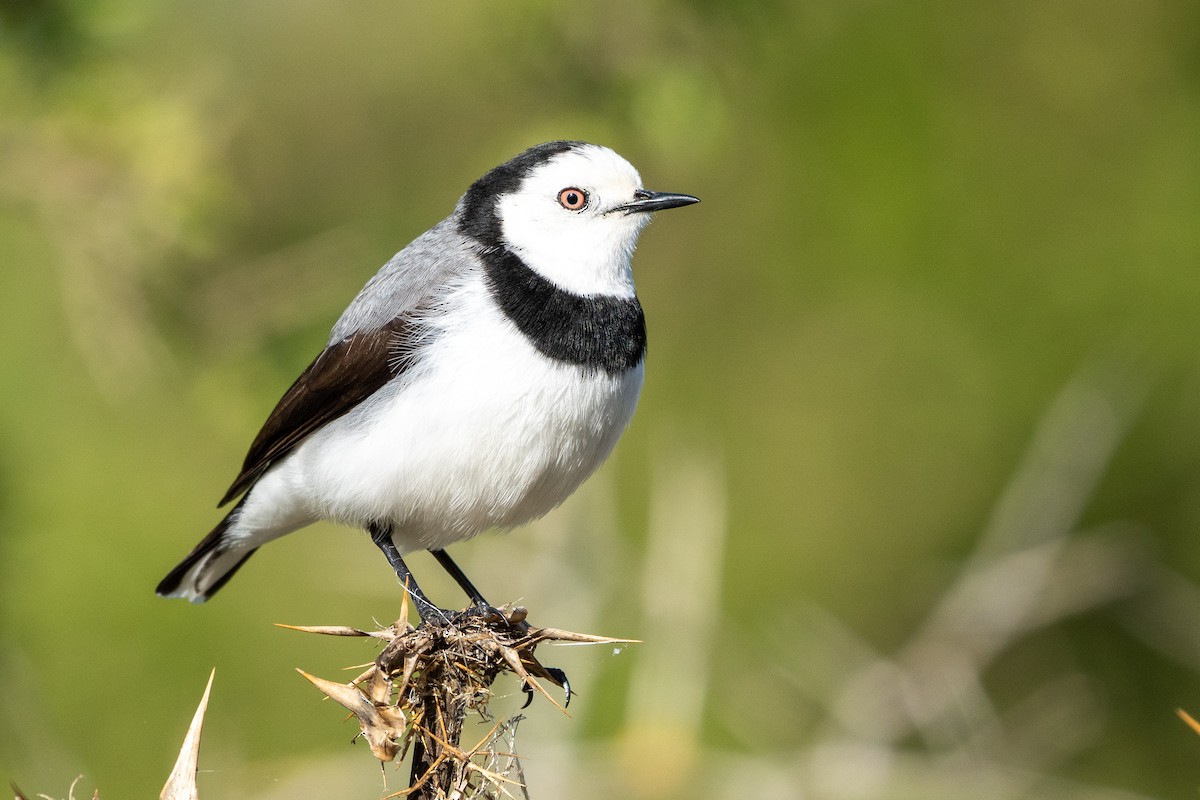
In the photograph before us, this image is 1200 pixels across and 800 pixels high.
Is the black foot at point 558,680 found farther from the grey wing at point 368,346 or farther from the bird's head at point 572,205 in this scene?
the bird's head at point 572,205

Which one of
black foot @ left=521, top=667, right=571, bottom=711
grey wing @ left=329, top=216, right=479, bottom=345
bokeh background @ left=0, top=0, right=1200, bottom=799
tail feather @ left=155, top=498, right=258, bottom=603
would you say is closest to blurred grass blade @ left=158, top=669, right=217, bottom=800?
black foot @ left=521, top=667, right=571, bottom=711

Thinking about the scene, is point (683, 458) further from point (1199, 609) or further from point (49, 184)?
point (49, 184)

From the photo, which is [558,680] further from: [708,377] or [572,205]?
[708,377]

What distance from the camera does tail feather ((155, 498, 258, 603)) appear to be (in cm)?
455

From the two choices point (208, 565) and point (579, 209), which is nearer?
point (579, 209)

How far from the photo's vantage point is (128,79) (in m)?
4.96

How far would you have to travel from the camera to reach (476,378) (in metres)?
3.78

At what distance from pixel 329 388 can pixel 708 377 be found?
7.32ft

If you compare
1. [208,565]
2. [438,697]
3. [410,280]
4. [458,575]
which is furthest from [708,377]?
[438,697]

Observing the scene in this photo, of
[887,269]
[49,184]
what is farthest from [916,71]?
[49,184]

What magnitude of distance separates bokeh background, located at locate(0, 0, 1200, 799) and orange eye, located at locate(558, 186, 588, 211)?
65cm

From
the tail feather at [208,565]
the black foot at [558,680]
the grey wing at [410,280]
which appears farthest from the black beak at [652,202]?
the tail feather at [208,565]

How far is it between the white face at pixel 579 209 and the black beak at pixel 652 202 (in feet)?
0.05

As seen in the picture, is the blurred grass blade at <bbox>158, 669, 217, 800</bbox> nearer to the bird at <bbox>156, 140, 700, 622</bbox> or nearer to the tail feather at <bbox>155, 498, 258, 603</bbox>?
the bird at <bbox>156, 140, 700, 622</bbox>
